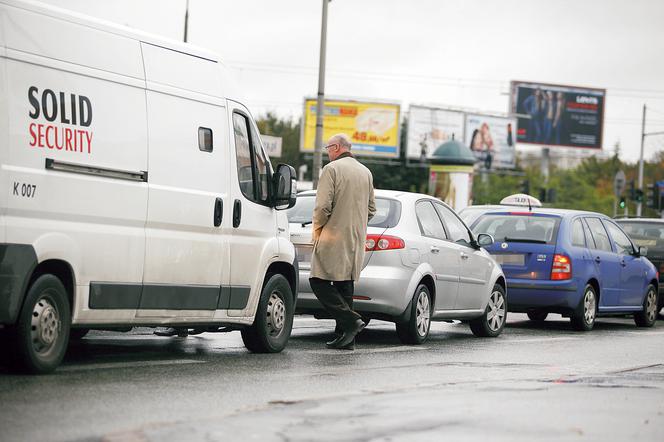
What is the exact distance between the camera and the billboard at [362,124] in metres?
81.1

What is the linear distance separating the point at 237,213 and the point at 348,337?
204 centimetres

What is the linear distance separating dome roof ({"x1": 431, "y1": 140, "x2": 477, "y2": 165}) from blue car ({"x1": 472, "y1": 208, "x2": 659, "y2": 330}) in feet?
102

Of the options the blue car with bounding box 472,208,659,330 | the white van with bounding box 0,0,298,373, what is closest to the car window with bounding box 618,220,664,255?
the blue car with bounding box 472,208,659,330

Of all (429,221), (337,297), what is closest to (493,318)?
(429,221)

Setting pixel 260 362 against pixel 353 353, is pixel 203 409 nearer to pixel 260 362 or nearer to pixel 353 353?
pixel 260 362

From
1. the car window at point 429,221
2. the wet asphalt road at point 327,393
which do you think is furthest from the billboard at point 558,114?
the wet asphalt road at point 327,393

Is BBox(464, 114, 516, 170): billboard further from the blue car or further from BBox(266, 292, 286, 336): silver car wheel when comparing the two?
BBox(266, 292, 286, 336): silver car wheel

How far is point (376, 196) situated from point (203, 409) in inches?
244

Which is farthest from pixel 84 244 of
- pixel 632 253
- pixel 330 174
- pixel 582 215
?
pixel 632 253

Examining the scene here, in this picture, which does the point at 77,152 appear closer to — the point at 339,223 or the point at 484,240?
the point at 339,223

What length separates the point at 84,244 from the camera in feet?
28.5

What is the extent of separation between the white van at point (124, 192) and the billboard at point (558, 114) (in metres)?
81.2

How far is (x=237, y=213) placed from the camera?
415 inches

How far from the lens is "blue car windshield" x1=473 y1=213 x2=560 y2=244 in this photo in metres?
16.5
